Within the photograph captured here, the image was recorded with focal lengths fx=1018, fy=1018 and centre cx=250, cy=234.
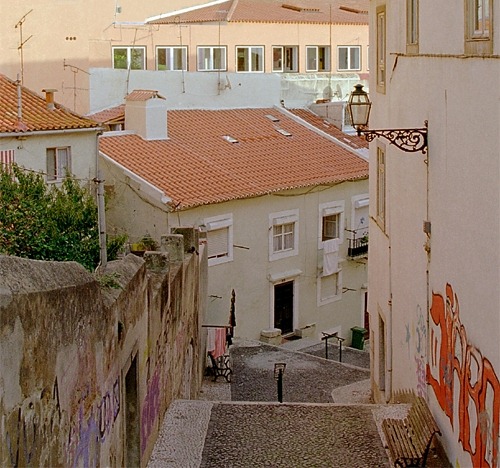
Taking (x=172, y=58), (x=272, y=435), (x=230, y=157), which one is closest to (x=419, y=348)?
(x=272, y=435)

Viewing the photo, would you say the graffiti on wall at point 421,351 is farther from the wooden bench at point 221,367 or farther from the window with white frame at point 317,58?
the window with white frame at point 317,58

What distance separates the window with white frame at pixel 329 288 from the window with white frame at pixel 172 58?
1420 centimetres

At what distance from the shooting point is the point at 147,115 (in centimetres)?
3069

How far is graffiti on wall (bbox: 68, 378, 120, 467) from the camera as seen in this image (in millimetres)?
8000

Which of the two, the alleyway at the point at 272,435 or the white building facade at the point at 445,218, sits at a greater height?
the white building facade at the point at 445,218

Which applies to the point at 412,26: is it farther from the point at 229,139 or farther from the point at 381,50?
the point at 229,139

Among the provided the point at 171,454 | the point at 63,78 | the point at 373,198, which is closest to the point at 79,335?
the point at 171,454

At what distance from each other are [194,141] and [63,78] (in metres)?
9.92

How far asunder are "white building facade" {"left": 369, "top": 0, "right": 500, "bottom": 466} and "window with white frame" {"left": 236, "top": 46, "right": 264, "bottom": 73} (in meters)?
27.4

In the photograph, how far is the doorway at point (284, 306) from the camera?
101 feet

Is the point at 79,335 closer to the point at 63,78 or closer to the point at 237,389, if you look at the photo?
the point at 237,389

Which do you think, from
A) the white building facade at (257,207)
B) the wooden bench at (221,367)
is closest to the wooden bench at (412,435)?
the wooden bench at (221,367)

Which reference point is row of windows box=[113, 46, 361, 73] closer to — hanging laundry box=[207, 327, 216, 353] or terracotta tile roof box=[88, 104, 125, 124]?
terracotta tile roof box=[88, 104, 125, 124]

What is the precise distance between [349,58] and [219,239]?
21242 mm
